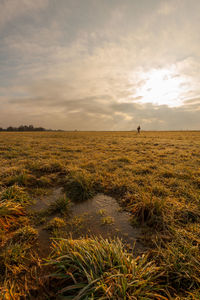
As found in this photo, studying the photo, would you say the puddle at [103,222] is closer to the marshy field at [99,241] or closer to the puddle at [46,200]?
the marshy field at [99,241]

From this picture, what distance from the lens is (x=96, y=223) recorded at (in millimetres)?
2812

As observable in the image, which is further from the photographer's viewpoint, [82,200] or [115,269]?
[82,200]

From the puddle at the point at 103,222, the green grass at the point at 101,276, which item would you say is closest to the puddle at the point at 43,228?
the green grass at the point at 101,276

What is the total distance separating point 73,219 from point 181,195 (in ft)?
10.3

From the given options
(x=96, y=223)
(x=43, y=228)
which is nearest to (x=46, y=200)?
(x=43, y=228)

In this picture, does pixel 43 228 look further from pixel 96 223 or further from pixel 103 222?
pixel 103 222

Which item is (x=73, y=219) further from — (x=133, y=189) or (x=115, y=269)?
(x=133, y=189)

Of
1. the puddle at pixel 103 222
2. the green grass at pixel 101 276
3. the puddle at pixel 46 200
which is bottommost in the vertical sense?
the puddle at pixel 103 222

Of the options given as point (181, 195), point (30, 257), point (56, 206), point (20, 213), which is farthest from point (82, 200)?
point (181, 195)

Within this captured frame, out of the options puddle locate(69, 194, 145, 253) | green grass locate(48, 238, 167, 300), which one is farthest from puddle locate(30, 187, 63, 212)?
green grass locate(48, 238, 167, 300)

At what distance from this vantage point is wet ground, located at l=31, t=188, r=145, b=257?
2336mm

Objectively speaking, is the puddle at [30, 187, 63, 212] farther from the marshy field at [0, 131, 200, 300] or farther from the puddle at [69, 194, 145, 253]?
the puddle at [69, 194, 145, 253]

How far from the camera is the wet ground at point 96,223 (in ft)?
7.66

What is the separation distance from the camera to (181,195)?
12.9 feet
